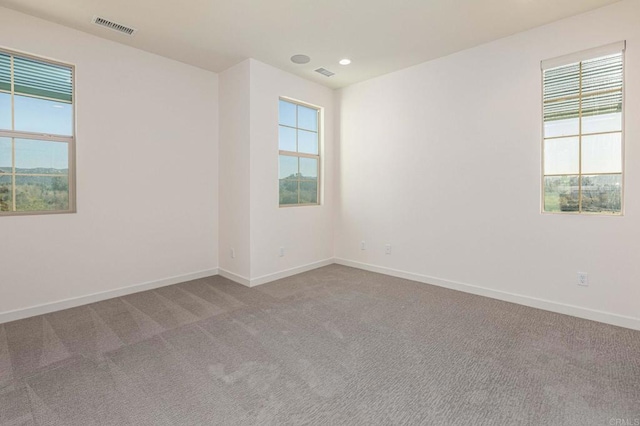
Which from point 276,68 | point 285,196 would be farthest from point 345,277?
point 276,68

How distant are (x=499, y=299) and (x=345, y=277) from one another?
6.25 feet

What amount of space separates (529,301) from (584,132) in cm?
178

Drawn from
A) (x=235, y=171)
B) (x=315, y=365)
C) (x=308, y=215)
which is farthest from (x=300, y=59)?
(x=315, y=365)

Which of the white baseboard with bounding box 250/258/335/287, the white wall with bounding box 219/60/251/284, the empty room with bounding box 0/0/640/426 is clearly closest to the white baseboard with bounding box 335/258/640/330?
the empty room with bounding box 0/0/640/426

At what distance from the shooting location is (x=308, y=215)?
4914mm

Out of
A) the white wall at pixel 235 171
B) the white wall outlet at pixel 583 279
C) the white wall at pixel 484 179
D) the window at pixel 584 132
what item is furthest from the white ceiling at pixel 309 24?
the white wall outlet at pixel 583 279

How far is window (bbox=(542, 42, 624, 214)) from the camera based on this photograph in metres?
2.95

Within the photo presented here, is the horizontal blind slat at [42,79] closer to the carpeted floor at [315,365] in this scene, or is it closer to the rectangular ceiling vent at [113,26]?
the rectangular ceiling vent at [113,26]

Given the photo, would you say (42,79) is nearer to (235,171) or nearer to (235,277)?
(235,171)

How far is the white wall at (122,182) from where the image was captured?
123 inches

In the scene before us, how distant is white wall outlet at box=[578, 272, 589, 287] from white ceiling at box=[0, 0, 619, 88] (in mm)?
2485

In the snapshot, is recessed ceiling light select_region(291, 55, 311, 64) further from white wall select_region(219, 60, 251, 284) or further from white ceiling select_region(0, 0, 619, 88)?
white wall select_region(219, 60, 251, 284)

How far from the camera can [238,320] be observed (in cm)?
303

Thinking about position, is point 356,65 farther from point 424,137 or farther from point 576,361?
point 576,361
